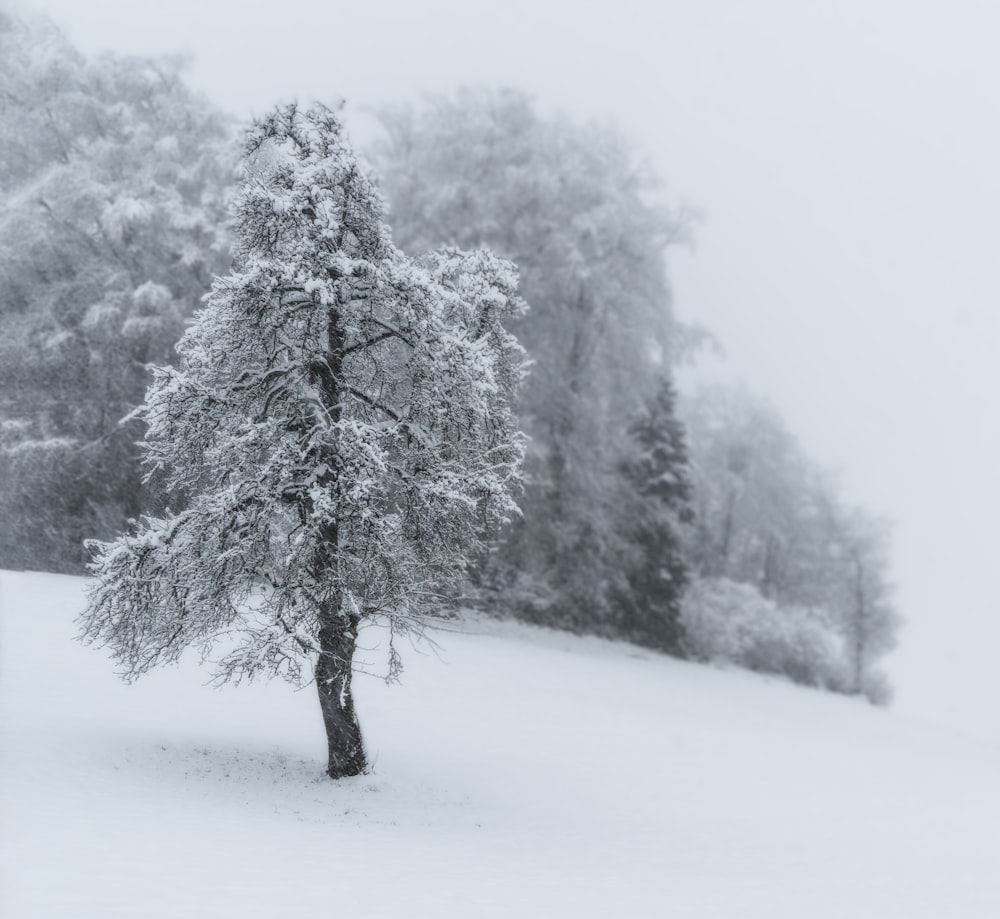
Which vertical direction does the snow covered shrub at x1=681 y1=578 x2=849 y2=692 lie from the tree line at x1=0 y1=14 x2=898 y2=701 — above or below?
below

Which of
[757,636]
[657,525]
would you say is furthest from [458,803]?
[757,636]

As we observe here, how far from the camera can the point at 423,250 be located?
24125mm

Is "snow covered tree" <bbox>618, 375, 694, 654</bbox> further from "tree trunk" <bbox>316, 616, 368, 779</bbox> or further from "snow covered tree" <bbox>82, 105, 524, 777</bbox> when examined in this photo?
"tree trunk" <bbox>316, 616, 368, 779</bbox>

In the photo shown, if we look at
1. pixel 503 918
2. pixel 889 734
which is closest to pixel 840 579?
pixel 889 734

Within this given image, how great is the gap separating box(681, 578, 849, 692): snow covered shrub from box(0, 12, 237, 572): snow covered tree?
17.2 metres

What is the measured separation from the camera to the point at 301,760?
12562mm

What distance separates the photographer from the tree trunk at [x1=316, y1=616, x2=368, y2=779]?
37.3 ft

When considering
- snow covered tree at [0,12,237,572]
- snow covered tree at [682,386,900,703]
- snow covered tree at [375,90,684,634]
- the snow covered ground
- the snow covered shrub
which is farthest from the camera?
snow covered tree at [682,386,900,703]

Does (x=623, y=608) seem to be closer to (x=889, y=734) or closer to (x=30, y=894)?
(x=889, y=734)

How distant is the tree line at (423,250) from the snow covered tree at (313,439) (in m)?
7.92

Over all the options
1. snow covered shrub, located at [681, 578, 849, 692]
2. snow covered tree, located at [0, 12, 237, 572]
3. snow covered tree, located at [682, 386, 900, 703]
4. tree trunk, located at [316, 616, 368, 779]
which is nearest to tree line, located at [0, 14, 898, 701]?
snow covered tree, located at [0, 12, 237, 572]

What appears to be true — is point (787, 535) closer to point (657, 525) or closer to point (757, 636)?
point (757, 636)

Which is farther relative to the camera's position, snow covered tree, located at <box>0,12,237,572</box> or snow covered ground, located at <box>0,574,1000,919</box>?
snow covered tree, located at <box>0,12,237,572</box>

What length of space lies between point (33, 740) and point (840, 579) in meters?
34.1
